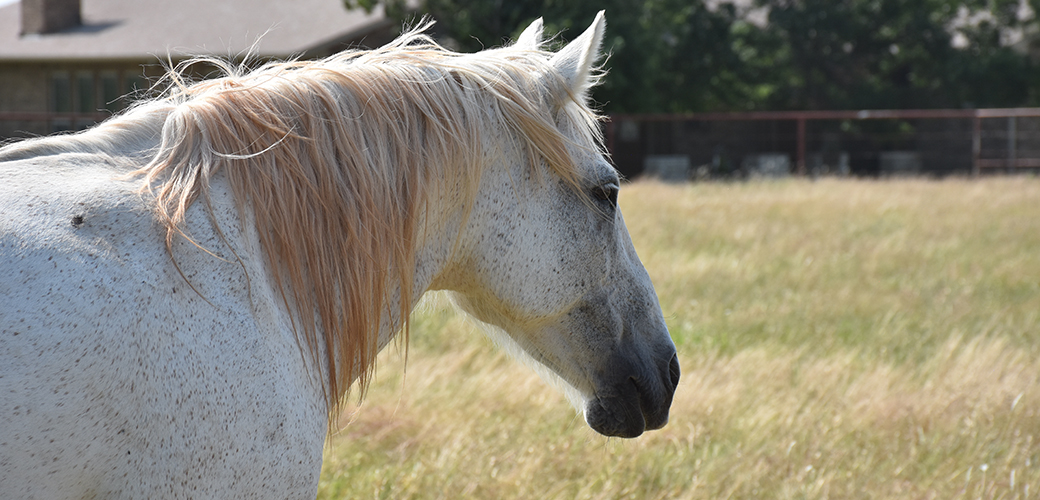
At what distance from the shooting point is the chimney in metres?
20.7

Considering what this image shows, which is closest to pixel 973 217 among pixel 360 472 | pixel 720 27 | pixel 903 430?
pixel 903 430

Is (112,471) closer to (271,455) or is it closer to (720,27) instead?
A: (271,455)

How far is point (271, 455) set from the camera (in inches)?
48.5

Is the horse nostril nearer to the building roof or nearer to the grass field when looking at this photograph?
the grass field

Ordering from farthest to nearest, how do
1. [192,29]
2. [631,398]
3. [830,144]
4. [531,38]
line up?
1. [830,144]
2. [192,29]
3. [531,38]
4. [631,398]

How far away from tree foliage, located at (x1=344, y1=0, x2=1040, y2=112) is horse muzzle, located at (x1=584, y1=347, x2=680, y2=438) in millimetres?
19097

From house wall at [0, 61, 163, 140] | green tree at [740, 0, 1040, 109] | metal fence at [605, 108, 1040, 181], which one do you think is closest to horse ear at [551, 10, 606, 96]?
metal fence at [605, 108, 1040, 181]

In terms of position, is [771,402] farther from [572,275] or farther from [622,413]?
[572,275]

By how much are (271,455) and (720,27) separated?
2290cm

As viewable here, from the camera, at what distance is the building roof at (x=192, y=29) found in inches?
722

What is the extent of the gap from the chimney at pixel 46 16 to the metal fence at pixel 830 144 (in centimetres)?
1479

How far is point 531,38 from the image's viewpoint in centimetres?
190

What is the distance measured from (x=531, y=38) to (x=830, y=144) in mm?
23100

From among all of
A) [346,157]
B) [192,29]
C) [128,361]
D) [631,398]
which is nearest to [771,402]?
[631,398]
